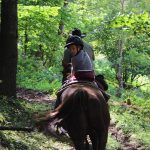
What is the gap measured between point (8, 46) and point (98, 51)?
43.4ft

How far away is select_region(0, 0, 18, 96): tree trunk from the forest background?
0.13 ft

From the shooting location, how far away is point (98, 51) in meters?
23.2

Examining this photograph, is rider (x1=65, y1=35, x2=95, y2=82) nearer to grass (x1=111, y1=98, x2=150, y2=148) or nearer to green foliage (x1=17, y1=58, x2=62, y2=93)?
grass (x1=111, y1=98, x2=150, y2=148)

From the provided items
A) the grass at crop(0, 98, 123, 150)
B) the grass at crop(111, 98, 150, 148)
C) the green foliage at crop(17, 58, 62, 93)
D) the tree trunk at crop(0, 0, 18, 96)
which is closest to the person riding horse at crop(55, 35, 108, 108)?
the grass at crop(0, 98, 123, 150)

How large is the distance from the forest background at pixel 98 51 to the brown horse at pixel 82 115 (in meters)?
2.26

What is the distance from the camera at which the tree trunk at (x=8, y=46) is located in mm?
10225

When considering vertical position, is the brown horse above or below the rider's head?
below

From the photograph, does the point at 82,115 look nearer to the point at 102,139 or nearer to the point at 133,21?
the point at 102,139

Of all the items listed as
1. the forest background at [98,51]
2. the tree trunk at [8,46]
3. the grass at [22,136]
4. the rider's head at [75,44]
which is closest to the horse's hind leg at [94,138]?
the grass at [22,136]

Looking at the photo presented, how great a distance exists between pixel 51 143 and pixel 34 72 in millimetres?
11943

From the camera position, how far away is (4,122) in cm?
807

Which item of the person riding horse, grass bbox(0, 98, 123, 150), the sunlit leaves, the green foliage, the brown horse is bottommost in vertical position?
the green foliage

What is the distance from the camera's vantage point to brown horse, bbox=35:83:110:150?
250 inches

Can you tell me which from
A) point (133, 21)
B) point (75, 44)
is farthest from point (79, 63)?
point (133, 21)
